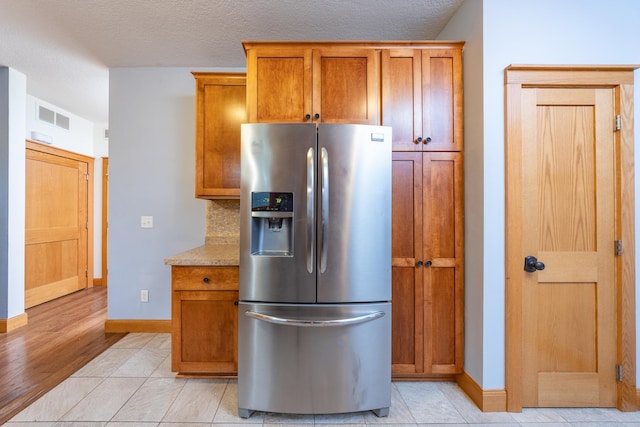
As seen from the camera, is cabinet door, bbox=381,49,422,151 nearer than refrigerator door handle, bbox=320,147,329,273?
No

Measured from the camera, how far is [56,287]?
4.49 metres

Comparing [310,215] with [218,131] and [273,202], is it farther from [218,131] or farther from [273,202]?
[218,131]

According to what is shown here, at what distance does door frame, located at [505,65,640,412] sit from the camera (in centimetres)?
200

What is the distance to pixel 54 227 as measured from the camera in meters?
4.47

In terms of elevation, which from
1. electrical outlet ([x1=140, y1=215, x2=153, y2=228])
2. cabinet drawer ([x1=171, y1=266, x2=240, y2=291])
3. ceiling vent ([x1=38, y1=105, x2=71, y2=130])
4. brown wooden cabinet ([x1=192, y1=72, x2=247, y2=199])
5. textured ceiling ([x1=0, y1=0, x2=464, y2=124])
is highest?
textured ceiling ([x1=0, y1=0, x2=464, y2=124])

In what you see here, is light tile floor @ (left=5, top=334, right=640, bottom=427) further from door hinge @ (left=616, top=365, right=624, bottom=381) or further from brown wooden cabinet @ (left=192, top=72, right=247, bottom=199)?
brown wooden cabinet @ (left=192, top=72, right=247, bottom=199)

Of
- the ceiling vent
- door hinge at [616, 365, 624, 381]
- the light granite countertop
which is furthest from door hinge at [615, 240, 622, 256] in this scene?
the ceiling vent

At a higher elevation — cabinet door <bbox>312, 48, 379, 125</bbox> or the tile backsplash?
cabinet door <bbox>312, 48, 379, 125</bbox>

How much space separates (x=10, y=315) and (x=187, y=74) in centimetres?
302

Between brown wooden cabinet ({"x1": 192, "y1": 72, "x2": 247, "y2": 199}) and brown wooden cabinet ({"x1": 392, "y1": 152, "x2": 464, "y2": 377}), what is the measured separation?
4.33 ft

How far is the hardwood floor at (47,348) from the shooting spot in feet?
7.34

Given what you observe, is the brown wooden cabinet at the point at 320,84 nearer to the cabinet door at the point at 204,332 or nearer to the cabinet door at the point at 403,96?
the cabinet door at the point at 403,96

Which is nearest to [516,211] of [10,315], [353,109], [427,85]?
[427,85]

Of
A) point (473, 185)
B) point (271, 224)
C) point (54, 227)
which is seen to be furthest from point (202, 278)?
point (54, 227)
